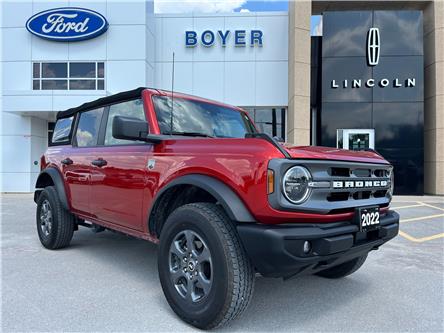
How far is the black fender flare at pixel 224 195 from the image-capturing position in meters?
2.38

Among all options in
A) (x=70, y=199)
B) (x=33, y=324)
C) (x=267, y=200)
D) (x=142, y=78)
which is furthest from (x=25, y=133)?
(x=267, y=200)

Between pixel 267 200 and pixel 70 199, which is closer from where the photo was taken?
pixel 267 200

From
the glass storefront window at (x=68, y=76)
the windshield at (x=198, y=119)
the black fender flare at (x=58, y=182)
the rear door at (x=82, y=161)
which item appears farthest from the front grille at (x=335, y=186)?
the glass storefront window at (x=68, y=76)

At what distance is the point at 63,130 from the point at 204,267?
142 inches

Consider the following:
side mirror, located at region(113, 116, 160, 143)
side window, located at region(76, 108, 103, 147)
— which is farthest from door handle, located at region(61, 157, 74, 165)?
side mirror, located at region(113, 116, 160, 143)

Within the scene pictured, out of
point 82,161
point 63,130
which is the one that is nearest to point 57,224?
point 82,161

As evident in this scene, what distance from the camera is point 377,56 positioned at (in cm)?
1372

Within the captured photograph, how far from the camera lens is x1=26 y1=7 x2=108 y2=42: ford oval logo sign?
14.1 metres

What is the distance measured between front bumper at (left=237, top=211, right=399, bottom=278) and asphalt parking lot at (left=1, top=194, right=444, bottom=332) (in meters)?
0.64

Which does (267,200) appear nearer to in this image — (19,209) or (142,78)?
(19,209)

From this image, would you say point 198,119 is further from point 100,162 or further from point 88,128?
point 88,128

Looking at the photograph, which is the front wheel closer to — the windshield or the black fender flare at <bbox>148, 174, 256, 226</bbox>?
the black fender flare at <bbox>148, 174, 256, 226</bbox>

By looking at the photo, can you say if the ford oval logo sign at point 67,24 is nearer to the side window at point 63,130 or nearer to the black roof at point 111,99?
the side window at point 63,130

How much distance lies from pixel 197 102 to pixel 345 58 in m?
12.0
